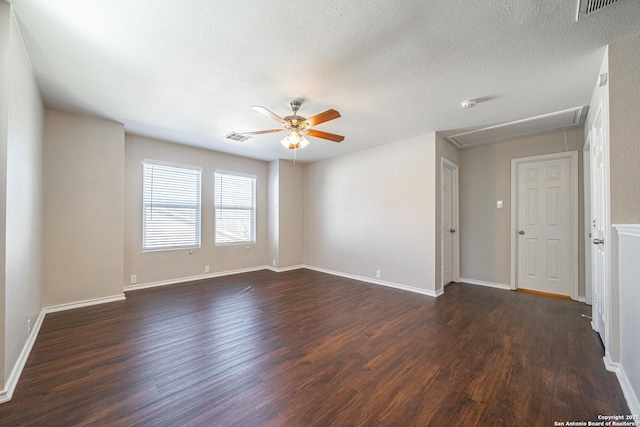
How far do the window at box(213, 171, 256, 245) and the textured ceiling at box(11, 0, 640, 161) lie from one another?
216 cm

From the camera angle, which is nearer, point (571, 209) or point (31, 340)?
point (31, 340)

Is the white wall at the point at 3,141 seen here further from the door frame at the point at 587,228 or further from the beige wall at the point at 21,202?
the door frame at the point at 587,228

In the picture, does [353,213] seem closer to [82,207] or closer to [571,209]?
[571,209]

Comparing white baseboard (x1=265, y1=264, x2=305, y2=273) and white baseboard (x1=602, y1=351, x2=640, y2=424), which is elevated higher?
white baseboard (x1=602, y1=351, x2=640, y2=424)

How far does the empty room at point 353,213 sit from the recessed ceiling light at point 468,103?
80 millimetres

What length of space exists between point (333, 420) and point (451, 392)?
0.90 metres

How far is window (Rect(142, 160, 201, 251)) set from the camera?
446cm

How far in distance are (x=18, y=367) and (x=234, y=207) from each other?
3.95 meters

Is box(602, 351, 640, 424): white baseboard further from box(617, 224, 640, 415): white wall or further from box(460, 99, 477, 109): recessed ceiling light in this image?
box(460, 99, 477, 109): recessed ceiling light

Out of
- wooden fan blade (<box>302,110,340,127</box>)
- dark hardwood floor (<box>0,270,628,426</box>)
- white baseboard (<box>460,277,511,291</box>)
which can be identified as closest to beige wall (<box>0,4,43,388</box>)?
dark hardwood floor (<box>0,270,628,426</box>)

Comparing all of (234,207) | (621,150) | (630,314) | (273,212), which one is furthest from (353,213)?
(630,314)

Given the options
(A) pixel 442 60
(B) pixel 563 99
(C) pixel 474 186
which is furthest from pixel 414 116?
(C) pixel 474 186

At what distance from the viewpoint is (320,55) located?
2131mm

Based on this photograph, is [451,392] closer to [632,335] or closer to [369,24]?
[632,335]
